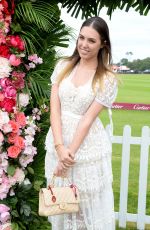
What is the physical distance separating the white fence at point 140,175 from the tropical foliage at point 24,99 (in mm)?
927

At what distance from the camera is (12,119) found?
3.57 meters

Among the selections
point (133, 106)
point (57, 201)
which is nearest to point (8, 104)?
point (57, 201)

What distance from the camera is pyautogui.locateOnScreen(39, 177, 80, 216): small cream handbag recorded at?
2904 millimetres

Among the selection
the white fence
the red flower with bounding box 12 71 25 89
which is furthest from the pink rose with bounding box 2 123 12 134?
the white fence

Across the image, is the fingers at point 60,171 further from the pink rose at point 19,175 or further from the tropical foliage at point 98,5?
the tropical foliage at point 98,5

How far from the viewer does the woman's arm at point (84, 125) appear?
2912mm

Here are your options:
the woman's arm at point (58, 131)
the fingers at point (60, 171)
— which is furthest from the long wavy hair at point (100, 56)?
the fingers at point (60, 171)

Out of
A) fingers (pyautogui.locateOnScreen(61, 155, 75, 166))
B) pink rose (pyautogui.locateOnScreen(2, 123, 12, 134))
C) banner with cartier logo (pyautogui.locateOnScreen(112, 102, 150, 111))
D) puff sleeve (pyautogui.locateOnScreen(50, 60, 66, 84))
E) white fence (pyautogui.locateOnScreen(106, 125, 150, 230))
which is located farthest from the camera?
banner with cartier logo (pyautogui.locateOnScreen(112, 102, 150, 111))

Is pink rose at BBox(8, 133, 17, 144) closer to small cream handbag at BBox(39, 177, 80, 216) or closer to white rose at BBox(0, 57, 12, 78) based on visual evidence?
white rose at BBox(0, 57, 12, 78)

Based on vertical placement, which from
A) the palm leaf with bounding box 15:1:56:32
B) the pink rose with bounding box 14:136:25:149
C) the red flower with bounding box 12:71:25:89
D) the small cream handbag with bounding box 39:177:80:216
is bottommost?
the small cream handbag with bounding box 39:177:80:216

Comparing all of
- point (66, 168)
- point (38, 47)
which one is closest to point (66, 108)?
point (66, 168)

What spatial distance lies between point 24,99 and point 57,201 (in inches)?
39.6

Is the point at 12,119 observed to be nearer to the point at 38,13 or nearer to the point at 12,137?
the point at 12,137

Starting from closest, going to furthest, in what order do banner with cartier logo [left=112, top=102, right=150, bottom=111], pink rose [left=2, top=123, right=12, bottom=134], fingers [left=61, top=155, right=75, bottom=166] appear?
fingers [left=61, top=155, right=75, bottom=166] < pink rose [left=2, top=123, right=12, bottom=134] < banner with cartier logo [left=112, top=102, right=150, bottom=111]
